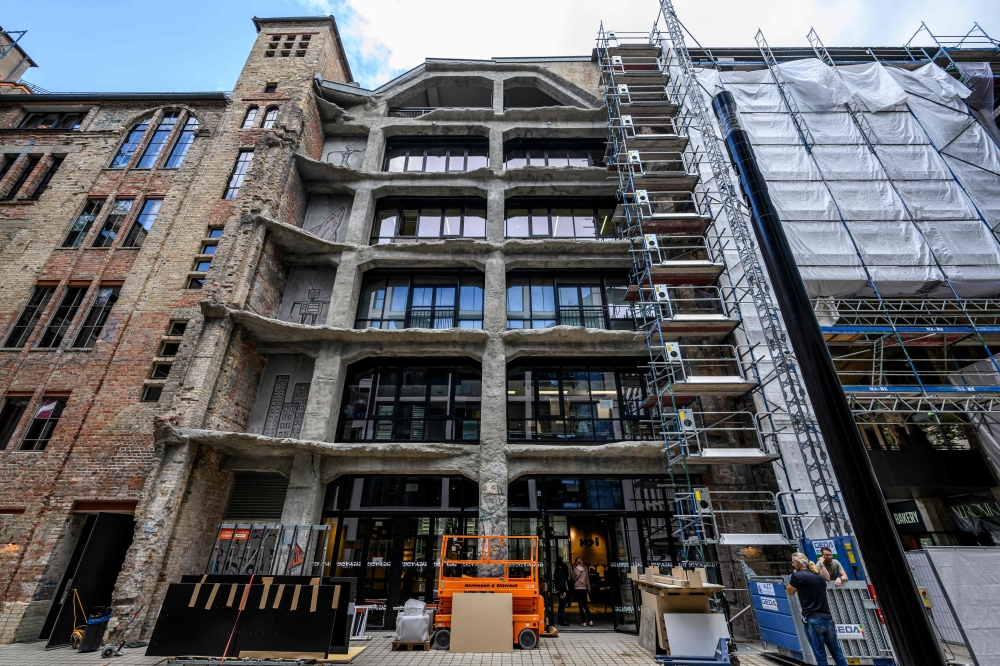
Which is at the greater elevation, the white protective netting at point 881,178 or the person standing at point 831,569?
the white protective netting at point 881,178

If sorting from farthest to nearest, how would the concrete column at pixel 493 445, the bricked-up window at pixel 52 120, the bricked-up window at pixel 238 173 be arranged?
1. the bricked-up window at pixel 52 120
2. the bricked-up window at pixel 238 173
3. the concrete column at pixel 493 445

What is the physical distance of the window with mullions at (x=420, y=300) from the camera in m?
15.4

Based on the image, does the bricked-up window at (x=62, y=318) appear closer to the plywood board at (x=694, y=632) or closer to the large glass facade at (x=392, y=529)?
the large glass facade at (x=392, y=529)

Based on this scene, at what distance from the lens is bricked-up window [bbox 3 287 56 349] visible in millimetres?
14227

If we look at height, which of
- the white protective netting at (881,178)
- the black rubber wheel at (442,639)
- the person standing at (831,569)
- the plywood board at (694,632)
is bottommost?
the black rubber wheel at (442,639)

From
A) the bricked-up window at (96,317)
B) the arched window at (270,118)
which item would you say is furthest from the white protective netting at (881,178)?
the bricked-up window at (96,317)

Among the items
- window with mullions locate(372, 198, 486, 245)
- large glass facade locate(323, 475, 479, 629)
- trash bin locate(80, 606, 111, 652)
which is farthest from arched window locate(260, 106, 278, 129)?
trash bin locate(80, 606, 111, 652)

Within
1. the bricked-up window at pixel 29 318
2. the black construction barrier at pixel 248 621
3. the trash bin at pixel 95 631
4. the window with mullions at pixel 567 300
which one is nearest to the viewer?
the black construction barrier at pixel 248 621

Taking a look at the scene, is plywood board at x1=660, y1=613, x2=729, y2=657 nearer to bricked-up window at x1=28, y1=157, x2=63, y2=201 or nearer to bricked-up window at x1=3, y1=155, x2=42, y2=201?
bricked-up window at x1=28, y1=157, x2=63, y2=201

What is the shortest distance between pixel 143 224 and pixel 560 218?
1573 cm

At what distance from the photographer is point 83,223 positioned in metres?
16.4

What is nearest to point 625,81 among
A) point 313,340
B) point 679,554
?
point 313,340

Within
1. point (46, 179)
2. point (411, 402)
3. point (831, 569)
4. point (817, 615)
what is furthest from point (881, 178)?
point (46, 179)

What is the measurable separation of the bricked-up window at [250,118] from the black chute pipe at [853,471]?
63.6 feet
